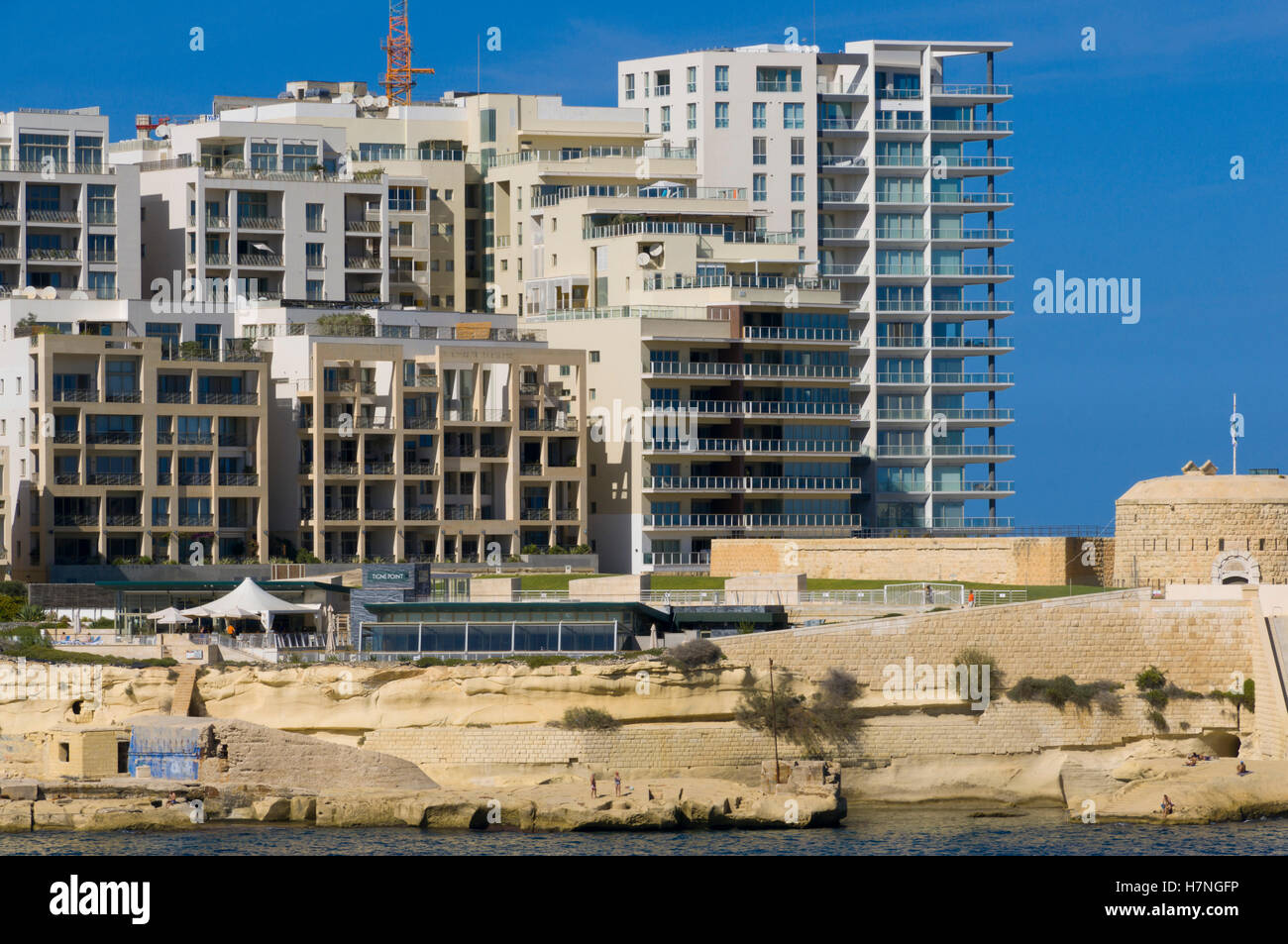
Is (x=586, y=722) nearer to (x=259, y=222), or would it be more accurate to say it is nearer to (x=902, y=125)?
(x=259, y=222)

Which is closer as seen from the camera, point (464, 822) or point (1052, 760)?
point (464, 822)

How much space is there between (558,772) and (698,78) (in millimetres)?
84120

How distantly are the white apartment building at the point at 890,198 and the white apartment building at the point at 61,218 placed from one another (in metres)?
37.5

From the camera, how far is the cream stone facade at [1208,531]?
84312mm

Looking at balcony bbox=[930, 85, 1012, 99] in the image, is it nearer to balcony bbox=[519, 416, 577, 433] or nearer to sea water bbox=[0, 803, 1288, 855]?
balcony bbox=[519, 416, 577, 433]

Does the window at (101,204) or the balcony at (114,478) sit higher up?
the window at (101,204)

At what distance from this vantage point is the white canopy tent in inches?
3253

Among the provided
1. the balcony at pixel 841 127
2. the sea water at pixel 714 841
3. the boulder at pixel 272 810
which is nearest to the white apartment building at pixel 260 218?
the balcony at pixel 841 127

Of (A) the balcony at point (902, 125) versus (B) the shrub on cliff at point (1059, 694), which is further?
(A) the balcony at point (902, 125)

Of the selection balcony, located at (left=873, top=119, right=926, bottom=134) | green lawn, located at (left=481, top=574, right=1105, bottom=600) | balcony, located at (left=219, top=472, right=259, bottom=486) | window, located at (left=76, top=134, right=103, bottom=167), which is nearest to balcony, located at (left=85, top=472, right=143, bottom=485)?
balcony, located at (left=219, top=472, right=259, bottom=486)

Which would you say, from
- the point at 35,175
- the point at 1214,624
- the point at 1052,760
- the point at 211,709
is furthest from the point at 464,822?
the point at 35,175

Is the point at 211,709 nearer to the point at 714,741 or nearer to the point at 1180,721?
the point at 714,741

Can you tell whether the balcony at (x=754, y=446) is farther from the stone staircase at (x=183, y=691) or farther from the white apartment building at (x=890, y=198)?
the stone staircase at (x=183, y=691)

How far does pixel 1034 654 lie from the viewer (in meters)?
77.3
